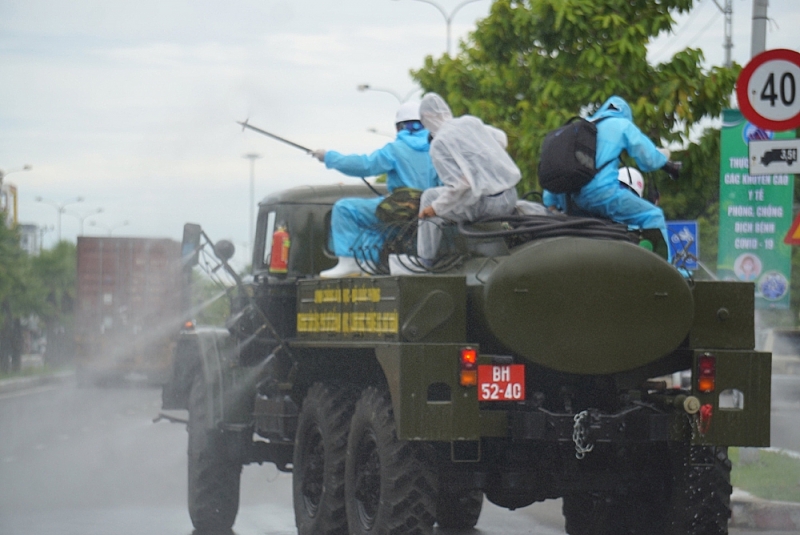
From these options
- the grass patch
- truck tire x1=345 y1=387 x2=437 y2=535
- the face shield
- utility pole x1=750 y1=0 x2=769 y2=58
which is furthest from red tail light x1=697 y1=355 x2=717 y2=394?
utility pole x1=750 y1=0 x2=769 y2=58

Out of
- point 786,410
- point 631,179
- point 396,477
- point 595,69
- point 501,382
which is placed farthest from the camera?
point 786,410

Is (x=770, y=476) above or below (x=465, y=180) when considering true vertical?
below

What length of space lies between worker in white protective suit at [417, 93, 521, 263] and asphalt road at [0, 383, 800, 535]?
3248 mm

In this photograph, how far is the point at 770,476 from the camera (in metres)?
12.7

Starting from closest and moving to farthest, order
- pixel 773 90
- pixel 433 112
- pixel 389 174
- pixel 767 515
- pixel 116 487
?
pixel 433 112, pixel 389 174, pixel 773 90, pixel 767 515, pixel 116 487

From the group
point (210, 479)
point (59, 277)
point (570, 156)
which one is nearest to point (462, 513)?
point (210, 479)

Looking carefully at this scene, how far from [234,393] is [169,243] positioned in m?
26.7

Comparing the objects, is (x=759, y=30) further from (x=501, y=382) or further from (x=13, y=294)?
(x=13, y=294)

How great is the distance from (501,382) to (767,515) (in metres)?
4.36

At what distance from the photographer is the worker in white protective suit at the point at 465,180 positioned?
786cm

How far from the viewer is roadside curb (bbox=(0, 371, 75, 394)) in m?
34.5

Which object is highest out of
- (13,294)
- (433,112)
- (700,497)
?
(433,112)

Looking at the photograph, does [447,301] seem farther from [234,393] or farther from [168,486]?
[168,486]

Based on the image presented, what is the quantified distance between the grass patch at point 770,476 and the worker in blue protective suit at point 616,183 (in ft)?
12.2
